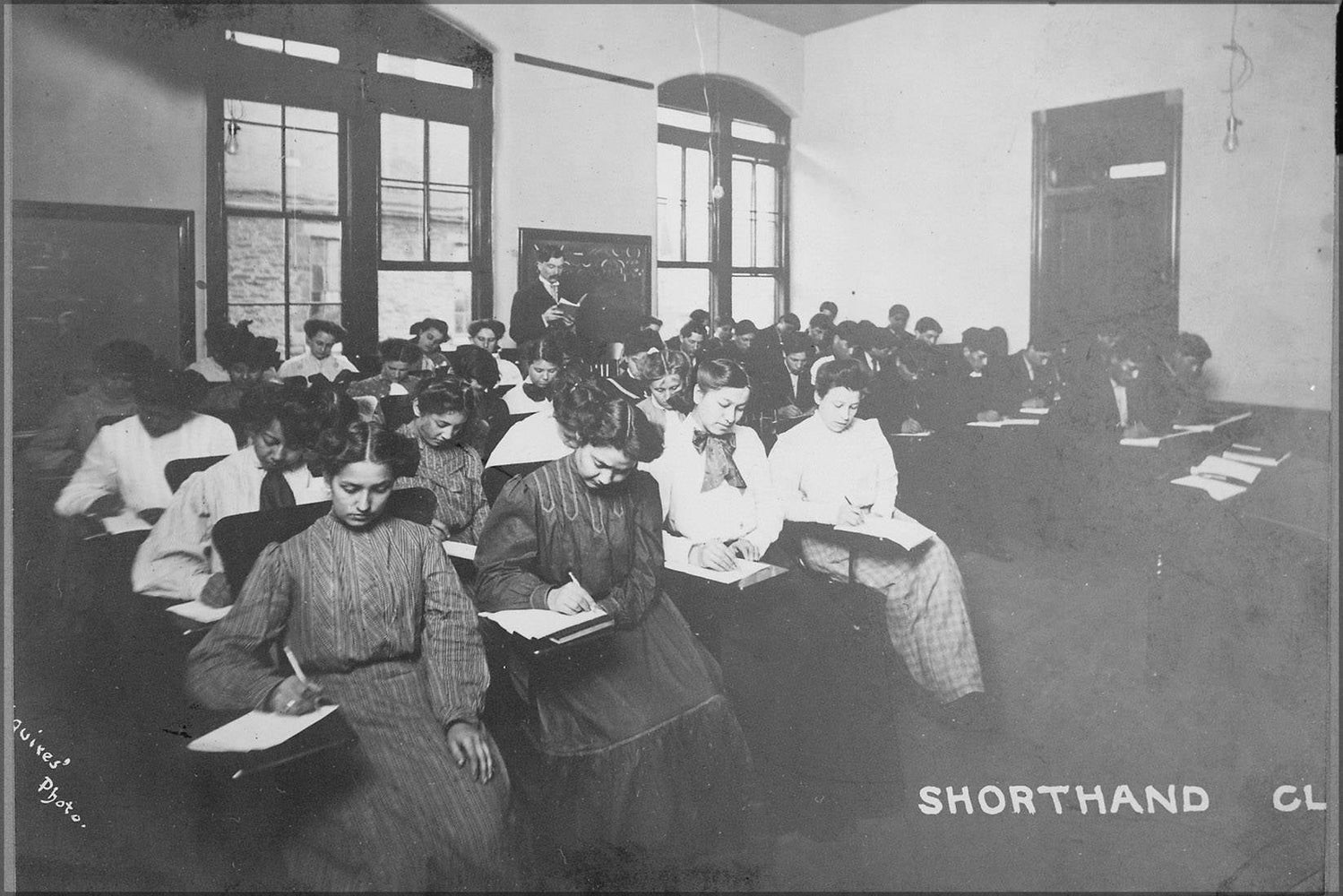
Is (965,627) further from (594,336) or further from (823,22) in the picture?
(823,22)

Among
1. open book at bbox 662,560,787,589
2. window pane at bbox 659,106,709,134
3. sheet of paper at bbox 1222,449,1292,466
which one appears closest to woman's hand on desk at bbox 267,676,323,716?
open book at bbox 662,560,787,589

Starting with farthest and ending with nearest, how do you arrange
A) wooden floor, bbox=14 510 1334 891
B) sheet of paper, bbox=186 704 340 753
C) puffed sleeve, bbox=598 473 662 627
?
wooden floor, bbox=14 510 1334 891 < puffed sleeve, bbox=598 473 662 627 < sheet of paper, bbox=186 704 340 753

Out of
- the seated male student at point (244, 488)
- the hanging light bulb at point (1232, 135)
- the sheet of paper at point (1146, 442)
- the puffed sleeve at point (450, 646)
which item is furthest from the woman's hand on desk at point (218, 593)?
the hanging light bulb at point (1232, 135)

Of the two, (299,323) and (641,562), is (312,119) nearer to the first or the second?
(299,323)

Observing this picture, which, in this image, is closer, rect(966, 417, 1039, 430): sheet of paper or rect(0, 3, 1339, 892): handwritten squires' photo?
rect(0, 3, 1339, 892): handwritten squires' photo

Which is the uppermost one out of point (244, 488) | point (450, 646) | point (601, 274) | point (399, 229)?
point (399, 229)

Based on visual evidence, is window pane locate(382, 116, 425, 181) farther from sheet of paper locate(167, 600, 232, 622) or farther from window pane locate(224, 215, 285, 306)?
sheet of paper locate(167, 600, 232, 622)

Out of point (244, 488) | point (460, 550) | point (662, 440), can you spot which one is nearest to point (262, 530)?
point (244, 488)

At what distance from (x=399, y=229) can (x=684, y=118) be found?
0.83 meters

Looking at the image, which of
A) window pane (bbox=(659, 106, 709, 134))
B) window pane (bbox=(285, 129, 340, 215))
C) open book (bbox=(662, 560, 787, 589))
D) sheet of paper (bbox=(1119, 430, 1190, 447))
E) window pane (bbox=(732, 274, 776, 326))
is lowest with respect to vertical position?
open book (bbox=(662, 560, 787, 589))

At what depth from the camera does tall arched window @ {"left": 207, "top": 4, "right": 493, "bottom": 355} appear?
2443 millimetres

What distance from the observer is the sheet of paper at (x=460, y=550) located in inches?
96.3

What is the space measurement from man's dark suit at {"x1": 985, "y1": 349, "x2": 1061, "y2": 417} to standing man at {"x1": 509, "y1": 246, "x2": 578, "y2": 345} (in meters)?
1.20

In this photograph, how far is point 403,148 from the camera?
2.49 meters
